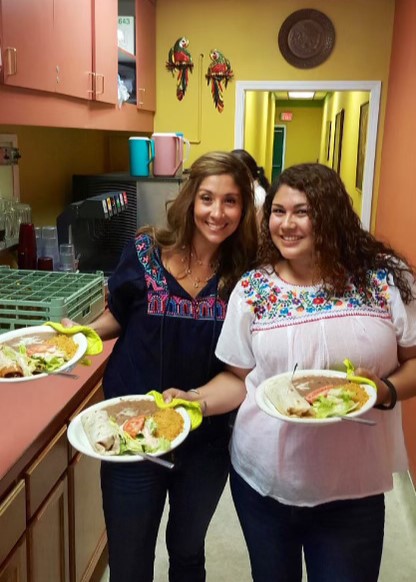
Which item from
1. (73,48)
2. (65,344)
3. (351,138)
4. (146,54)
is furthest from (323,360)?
(351,138)

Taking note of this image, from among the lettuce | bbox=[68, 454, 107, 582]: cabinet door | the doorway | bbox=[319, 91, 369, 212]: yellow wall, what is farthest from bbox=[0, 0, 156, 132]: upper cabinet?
the doorway

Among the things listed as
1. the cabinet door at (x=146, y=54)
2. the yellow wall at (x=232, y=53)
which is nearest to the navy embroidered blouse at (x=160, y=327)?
the yellow wall at (x=232, y=53)

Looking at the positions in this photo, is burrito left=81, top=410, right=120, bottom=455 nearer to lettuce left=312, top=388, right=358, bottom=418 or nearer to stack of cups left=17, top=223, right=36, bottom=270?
lettuce left=312, top=388, right=358, bottom=418

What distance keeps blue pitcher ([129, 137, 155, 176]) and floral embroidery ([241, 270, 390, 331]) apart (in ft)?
6.91

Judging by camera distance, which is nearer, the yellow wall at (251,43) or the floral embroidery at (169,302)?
the floral embroidery at (169,302)

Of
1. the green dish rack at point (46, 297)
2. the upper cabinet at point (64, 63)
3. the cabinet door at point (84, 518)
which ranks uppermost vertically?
the upper cabinet at point (64, 63)

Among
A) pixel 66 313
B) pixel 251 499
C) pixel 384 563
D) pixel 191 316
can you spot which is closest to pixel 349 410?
pixel 251 499

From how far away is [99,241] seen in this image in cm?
301

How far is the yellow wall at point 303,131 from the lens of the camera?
10961mm

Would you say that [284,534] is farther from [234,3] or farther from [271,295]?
[234,3]

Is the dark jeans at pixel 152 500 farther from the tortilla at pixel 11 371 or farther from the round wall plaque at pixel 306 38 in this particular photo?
the round wall plaque at pixel 306 38

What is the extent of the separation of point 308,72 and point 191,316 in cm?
277

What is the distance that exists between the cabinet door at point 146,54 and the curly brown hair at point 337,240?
2368 mm

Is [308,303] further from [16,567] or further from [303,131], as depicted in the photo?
[303,131]
